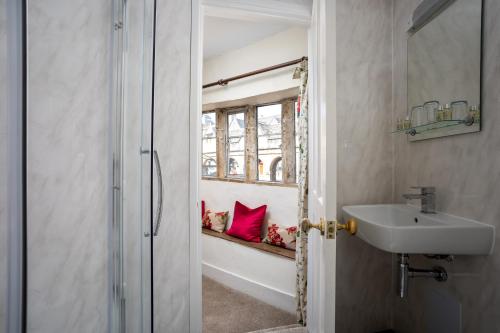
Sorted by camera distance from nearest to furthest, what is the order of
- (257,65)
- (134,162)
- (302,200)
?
(134,162), (302,200), (257,65)

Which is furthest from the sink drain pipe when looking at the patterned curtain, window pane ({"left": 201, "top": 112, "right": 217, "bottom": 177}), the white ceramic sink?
window pane ({"left": 201, "top": 112, "right": 217, "bottom": 177})

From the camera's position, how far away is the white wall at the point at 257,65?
8.35ft

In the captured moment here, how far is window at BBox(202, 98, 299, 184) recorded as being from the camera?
2.91 m

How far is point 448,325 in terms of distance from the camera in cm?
141

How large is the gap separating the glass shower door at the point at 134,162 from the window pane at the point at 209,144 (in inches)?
91.9

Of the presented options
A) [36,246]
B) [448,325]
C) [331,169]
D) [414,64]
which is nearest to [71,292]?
[36,246]

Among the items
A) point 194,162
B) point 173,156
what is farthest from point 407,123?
point 173,156

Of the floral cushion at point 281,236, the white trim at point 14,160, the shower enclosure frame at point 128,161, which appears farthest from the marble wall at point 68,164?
the floral cushion at point 281,236

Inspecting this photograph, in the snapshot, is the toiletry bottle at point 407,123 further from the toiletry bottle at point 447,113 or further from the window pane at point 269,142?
the window pane at point 269,142

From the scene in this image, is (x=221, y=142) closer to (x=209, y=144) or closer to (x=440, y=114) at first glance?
(x=209, y=144)

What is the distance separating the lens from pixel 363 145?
1874 mm

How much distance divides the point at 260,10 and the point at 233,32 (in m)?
0.96

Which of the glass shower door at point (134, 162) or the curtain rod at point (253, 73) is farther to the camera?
the curtain rod at point (253, 73)

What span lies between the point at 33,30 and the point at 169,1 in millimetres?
720
